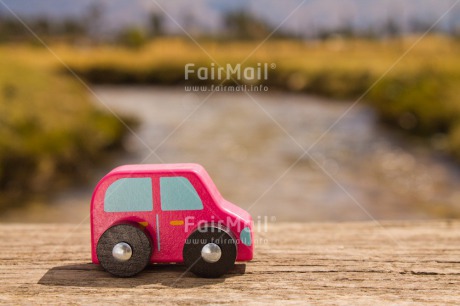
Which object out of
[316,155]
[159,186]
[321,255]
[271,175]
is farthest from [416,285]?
[316,155]

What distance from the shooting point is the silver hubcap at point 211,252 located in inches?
106

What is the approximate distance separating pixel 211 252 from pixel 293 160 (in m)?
10.9

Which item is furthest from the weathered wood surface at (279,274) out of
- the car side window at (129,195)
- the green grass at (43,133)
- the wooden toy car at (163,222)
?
the green grass at (43,133)

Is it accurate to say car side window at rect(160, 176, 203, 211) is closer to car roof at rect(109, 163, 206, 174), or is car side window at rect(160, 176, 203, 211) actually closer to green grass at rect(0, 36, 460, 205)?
car roof at rect(109, 163, 206, 174)

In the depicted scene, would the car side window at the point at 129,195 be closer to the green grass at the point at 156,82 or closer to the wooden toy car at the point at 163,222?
the wooden toy car at the point at 163,222

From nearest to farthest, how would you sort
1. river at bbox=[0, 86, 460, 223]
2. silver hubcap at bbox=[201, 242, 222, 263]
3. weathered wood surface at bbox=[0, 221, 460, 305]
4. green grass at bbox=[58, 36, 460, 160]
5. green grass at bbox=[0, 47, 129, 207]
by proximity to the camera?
weathered wood surface at bbox=[0, 221, 460, 305]
silver hubcap at bbox=[201, 242, 222, 263]
river at bbox=[0, 86, 460, 223]
green grass at bbox=[0, 47, 129, 207]
green grass at bbox=[58, 36, 460, 160]

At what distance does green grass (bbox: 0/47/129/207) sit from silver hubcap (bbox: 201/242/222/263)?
316 inches

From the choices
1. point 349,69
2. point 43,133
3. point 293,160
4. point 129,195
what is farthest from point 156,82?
point 129,195

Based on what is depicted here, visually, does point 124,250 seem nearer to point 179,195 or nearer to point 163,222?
point 163,222

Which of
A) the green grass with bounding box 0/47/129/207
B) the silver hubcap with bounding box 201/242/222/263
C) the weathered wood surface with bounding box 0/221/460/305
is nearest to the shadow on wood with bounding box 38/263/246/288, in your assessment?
the weathered wood surface with bounding box 0/221/460/305

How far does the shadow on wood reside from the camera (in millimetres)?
2729

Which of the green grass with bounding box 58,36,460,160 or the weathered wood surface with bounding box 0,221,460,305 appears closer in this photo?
the weathered wood surface with bounding box 0,221,460,305

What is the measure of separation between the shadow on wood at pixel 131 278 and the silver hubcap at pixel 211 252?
0.38 ft

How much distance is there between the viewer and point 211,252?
272 centimetres
